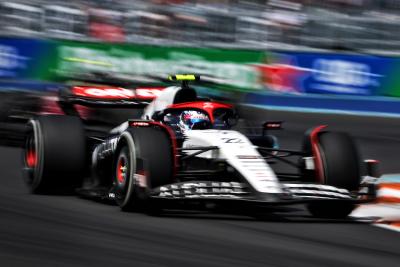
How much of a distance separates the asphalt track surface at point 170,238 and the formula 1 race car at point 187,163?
19 cm

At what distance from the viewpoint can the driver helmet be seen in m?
9.27

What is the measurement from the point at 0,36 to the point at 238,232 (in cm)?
1703

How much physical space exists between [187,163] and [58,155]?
117cm

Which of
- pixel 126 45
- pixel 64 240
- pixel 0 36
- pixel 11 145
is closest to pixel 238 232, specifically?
pixel 64 240

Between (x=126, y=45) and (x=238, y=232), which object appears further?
(x=126, y=45)

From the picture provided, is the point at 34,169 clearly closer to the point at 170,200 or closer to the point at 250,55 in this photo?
the point at 170,200

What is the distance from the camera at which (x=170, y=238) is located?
7.11 metres

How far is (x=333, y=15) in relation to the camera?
20000 millimetres

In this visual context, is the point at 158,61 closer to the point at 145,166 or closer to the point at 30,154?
the point at 30,154

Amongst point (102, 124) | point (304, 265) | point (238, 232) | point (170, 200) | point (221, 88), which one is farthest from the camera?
point (102, 124)

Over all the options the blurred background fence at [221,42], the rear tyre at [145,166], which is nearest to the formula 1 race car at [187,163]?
the rear tyre at [145,166]

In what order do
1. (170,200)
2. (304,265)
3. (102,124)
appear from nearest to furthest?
(304,265)
(170,200)
(102,124)

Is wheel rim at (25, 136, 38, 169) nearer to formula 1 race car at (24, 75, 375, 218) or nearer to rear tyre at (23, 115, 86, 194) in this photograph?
formula 1 race car at (24, 75, 375, 218)

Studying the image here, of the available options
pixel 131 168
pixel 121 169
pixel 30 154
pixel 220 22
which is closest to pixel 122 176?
pixel 121 169
